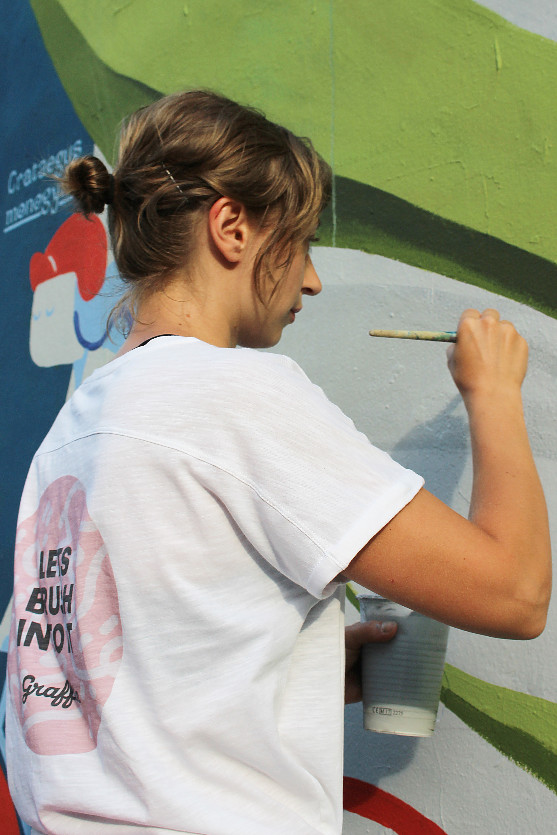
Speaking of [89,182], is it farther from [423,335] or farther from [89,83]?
[89,83]

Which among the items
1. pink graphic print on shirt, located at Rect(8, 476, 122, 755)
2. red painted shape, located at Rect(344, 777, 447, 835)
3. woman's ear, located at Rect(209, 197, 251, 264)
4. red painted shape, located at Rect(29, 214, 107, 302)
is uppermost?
red painted shape, located at Rect(29, 214, 107, 302)

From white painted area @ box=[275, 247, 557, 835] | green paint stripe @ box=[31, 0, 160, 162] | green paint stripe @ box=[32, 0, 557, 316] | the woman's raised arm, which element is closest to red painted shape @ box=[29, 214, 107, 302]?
green paint stripe @ box=[31, 0, 160, 162]

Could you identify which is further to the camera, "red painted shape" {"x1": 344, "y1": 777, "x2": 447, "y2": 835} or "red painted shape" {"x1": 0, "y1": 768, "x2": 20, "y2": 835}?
"red painted shape" {"x1": 0, "y1": 768, "x2": 20, "y2": 835}

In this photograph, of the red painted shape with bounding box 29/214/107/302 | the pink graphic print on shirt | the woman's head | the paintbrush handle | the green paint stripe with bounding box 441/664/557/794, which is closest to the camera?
the pink graphic print on shirt

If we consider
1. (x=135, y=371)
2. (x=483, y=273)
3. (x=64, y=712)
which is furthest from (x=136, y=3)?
(x=64, y=712)

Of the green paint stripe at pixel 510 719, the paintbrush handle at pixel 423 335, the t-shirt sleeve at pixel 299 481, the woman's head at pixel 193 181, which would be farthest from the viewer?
the green paint stripe at pixel 510 719

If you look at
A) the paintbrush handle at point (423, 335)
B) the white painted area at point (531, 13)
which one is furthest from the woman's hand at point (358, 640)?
the white painted area at point (531, 13)

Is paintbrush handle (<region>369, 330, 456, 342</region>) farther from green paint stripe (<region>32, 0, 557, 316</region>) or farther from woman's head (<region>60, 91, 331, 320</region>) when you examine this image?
green paint stripe (<region>32, 0, 557, 316</region>)

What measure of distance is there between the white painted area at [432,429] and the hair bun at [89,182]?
0.74 m

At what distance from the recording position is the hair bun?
113 centimetres

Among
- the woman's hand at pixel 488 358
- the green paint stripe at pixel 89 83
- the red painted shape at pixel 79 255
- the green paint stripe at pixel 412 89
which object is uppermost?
the green paint stripe at pixel 89 83

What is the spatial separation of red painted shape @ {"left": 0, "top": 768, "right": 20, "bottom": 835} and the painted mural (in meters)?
1.19

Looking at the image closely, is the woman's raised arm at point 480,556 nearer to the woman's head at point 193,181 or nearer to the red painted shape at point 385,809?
the woman's head at point 193,181

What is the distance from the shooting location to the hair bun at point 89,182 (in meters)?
1.13
